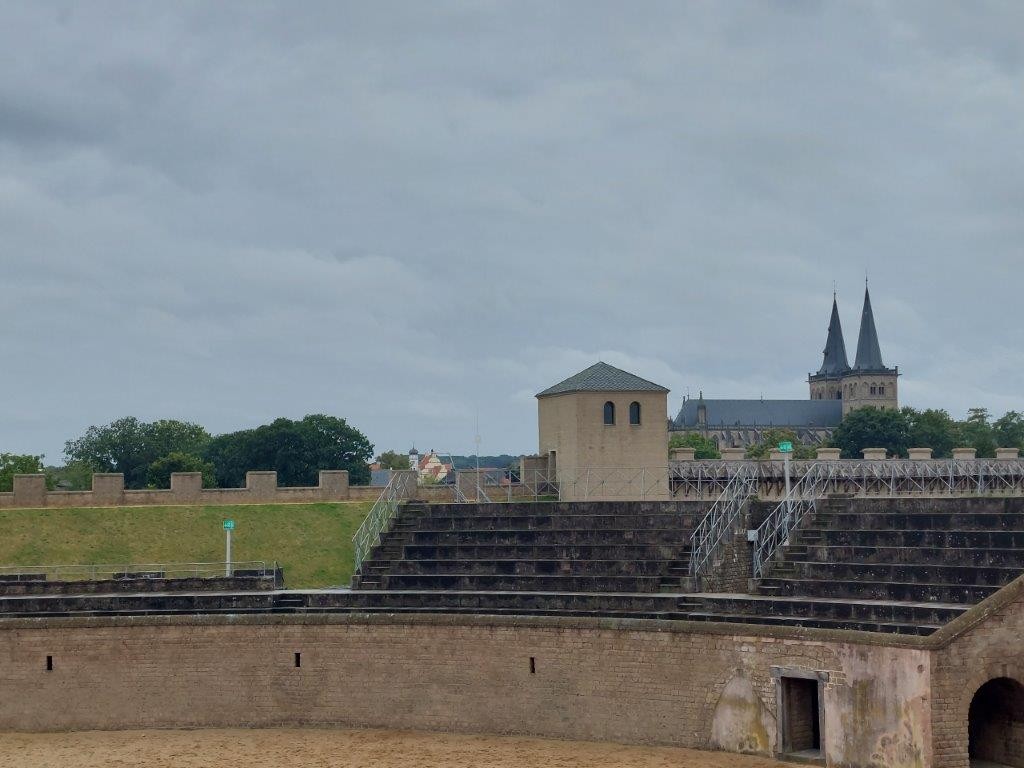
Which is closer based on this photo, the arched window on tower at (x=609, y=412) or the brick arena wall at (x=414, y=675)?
the brick arena wall at (x=414, y=675)

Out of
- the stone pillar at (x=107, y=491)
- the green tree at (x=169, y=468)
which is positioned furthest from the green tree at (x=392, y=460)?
the stone pillar at (x=107, y=491)

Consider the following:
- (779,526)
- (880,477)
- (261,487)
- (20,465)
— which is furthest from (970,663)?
(20,465)

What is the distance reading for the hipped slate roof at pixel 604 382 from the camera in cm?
4400

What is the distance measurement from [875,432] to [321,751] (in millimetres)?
128920

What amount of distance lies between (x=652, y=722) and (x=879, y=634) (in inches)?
226

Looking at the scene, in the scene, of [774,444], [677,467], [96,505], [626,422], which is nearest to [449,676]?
[626,422]

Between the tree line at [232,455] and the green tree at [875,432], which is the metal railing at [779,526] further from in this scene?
the green tree at [875,432]

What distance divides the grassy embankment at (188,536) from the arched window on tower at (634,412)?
11.9m

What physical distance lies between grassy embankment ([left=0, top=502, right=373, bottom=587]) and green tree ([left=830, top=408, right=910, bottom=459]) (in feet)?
351

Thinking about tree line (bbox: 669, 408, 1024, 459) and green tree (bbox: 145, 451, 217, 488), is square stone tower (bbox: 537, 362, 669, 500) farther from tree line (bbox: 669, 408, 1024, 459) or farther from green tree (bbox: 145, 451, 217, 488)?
tree line (bbox: 669, 408, 1024, 459)

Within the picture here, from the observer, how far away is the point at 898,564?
1110 inches

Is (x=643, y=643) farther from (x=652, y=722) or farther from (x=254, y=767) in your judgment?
(x=254, y=767)

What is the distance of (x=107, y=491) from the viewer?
53.3 metres

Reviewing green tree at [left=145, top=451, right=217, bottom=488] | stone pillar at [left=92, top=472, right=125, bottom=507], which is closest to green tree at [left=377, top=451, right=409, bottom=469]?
green tree at [left=145, top=451, right=217, bottom=488]
